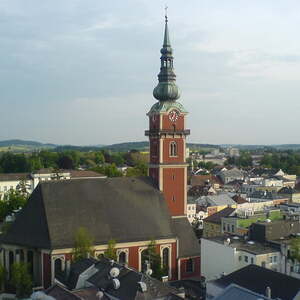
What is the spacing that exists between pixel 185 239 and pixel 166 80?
53.8ft

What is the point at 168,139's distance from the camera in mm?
52312

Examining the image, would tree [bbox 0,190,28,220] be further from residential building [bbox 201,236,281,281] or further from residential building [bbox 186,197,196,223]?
residential building [bbox 201,236,281,281]

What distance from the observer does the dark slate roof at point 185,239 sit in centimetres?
5017

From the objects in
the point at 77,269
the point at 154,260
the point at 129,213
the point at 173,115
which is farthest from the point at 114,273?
the point at 173,115

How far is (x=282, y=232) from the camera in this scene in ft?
169

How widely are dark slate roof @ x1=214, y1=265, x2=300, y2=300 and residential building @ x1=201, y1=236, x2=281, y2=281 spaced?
293 inches

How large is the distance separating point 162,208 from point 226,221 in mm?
18486

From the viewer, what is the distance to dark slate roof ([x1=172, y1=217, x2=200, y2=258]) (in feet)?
165

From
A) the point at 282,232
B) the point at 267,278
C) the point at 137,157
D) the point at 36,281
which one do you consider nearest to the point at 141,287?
the point at 267,278

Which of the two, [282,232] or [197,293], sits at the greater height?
[282,232]

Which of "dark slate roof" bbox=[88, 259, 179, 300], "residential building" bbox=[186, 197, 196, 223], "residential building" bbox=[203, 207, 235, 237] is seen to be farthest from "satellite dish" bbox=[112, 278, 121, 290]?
"residential building" bbox=[186, 197, 196, 223]

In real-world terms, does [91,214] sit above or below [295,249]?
above

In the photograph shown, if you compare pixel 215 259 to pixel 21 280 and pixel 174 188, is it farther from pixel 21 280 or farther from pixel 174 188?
pixel 21 280

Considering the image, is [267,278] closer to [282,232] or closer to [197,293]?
[197,293]
